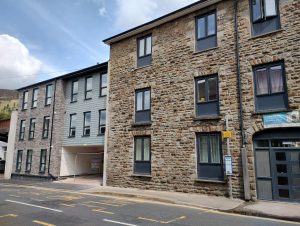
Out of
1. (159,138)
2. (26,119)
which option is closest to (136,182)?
(159,138)

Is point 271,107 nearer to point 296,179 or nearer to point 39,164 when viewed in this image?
point 296,179

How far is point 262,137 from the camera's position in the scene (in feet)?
39.9

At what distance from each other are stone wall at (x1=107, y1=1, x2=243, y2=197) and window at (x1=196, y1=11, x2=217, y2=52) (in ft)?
0.93

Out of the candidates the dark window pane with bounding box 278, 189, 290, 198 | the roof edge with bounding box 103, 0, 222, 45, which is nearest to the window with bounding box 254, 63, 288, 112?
the dark window pane with bounding box 278, 189, 290, 198

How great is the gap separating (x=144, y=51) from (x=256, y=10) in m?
6.82

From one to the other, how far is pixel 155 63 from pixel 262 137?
23.9ft

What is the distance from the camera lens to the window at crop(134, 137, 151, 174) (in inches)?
620

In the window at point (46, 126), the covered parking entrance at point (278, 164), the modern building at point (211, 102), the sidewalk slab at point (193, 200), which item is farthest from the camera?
the window at point (46, 126)

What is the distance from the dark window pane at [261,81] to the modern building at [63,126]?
1116 cm

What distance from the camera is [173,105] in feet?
49.2

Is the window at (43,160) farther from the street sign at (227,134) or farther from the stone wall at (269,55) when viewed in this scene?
the stone wall at (269,55)

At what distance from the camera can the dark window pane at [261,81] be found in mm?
12320

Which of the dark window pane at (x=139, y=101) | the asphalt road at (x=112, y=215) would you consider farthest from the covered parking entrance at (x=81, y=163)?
the asphalt road at (x=112, y=215)

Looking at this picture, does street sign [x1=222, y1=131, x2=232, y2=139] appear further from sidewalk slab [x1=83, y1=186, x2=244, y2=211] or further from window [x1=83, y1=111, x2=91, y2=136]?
window [x1=83, y1=111, x2=91, y2=136]
